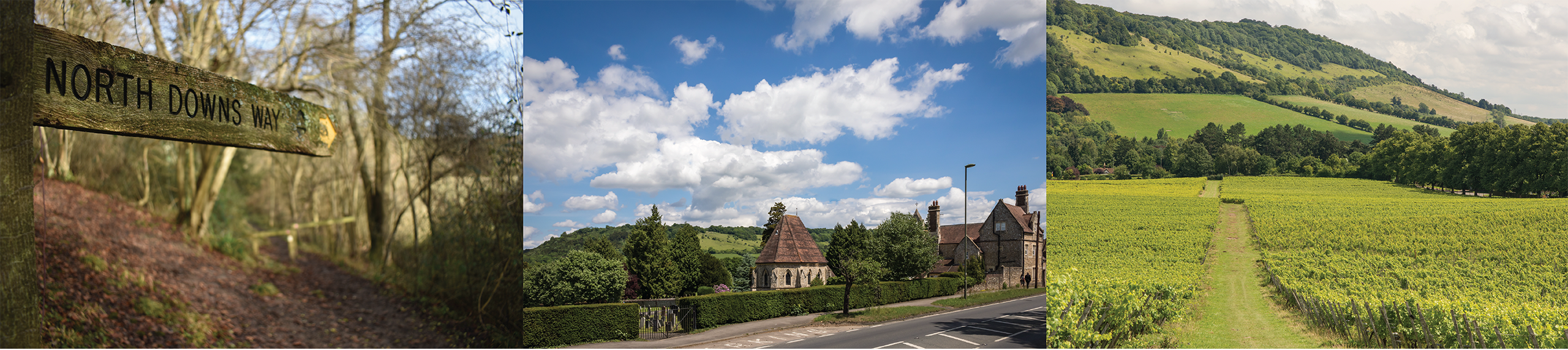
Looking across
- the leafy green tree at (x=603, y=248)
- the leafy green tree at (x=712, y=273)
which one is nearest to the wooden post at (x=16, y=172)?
the leafy green tree at (x=603, y=248)

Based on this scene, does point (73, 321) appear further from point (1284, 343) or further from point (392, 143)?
point (1284, 343)

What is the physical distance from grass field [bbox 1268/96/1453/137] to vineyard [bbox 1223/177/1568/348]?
0.56 m

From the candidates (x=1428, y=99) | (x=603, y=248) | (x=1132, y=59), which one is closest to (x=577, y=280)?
(x=603, y=248)

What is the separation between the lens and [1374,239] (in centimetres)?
545

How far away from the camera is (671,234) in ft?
20.2

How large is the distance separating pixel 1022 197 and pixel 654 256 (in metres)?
3.54

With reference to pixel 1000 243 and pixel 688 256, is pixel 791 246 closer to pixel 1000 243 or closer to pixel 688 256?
pixel 688 256

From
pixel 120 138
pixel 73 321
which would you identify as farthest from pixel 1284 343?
pixel 120 138

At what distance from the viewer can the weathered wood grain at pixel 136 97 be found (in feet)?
6.47

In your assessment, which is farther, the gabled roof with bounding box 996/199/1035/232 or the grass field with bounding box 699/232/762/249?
the grass field with bounding box 699/232/762/249

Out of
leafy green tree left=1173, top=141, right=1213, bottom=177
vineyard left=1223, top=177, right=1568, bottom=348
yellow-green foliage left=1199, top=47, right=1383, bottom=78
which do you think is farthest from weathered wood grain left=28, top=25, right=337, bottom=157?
yellow-green foliage left=1199, top=47, right=1383, bottom=78

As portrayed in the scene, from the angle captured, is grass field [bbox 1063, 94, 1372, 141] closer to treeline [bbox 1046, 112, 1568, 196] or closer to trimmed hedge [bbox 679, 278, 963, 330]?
treeline [bbox 1046, 112, 1568, 196]

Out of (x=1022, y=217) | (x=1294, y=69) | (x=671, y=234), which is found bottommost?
(x=671, y=234)

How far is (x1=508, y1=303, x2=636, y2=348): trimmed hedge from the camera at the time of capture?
566cm
